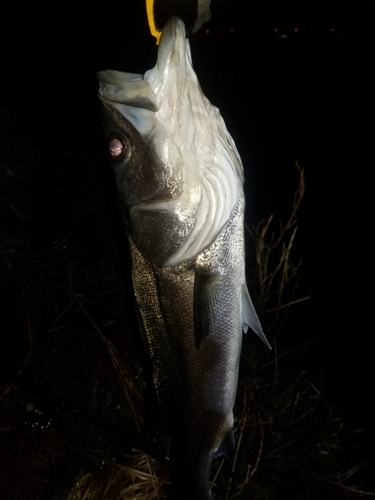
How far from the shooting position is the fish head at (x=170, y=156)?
1635mm

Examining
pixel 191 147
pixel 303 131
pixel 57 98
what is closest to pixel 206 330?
pixel 191 147

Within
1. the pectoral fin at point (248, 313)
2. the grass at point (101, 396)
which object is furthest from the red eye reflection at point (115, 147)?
the grass at point (101, 396)

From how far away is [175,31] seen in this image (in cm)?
160

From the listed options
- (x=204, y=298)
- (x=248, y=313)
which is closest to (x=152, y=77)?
(x=204, y=298)

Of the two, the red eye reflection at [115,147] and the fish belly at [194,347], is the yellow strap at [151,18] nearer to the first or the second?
the red eye reflection at [115,147]

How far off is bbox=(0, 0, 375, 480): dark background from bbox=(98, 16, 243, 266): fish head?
1.78 meters

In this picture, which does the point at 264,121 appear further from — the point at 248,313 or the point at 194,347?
the point at 194,347

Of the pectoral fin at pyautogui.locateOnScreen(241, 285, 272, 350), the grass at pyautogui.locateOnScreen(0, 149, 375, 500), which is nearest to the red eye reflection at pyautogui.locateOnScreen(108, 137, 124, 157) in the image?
the pectoral fin at pyautogui.locateOnScreen(241, 285, 272, 350)

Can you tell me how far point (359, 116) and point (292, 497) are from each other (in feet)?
31.3

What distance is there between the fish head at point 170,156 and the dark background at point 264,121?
1.78m

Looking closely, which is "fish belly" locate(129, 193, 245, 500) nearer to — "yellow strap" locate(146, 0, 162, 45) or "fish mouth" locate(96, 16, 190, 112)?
"fish mouth" locate(96, 16, 190, 112)

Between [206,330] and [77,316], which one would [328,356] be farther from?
[206,330]

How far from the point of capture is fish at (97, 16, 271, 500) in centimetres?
169

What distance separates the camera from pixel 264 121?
11.0 meters
